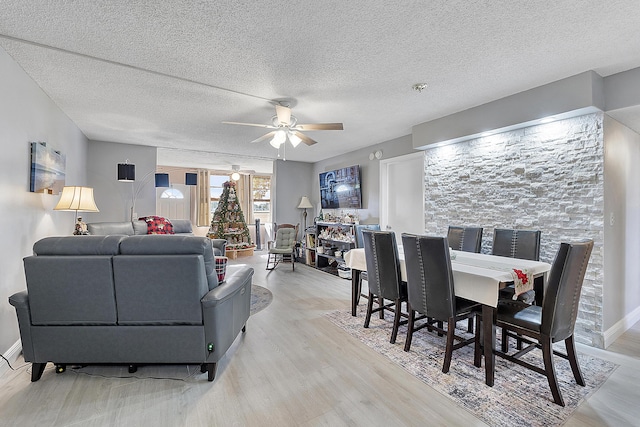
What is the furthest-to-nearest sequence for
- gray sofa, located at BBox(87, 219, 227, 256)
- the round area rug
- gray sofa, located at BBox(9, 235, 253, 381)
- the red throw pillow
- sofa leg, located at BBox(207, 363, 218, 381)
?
the red throw pillow < gray sofa, located at BBox(87, 219, 227, 256) < the round area rug < sofa leg, located at BBox(207, 363, 218, 381) < gray sofa, located at BBox(9, 235, 253, 381)

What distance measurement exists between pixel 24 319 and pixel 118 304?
0.66m

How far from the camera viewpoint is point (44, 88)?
3.04m

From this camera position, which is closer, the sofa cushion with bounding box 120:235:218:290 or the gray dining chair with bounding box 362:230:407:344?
the sofa cushion with bounding box 120:235:218:290

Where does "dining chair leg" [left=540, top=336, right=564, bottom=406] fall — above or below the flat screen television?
below

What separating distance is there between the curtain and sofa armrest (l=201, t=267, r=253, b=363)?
6738 mm

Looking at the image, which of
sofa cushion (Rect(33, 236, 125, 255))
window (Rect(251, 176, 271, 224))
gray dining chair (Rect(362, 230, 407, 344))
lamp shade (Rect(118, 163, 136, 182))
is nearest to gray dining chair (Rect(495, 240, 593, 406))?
gray dining chair (Rect(362, 230, 407, 344))

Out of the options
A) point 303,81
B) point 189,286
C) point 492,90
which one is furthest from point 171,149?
point 492,90

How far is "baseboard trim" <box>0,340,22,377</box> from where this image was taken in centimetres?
221

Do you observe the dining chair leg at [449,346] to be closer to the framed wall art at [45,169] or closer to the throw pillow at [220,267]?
the throw pillow at [220,267]

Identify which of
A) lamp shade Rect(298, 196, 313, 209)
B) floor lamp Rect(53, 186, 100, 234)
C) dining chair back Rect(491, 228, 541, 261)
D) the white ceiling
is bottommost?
dining chair back Rect(491, 228, 541, 261)

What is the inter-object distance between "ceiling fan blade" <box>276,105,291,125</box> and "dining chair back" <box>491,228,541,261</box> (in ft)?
8.70

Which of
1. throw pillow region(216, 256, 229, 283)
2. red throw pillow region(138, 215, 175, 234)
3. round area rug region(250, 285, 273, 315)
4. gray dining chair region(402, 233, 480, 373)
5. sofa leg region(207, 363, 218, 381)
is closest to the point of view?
sofa leg region(207, 363, 218, 381)

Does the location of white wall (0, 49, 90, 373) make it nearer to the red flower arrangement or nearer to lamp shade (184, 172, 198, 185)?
the red flower arrangement

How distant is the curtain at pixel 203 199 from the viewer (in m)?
8.82
